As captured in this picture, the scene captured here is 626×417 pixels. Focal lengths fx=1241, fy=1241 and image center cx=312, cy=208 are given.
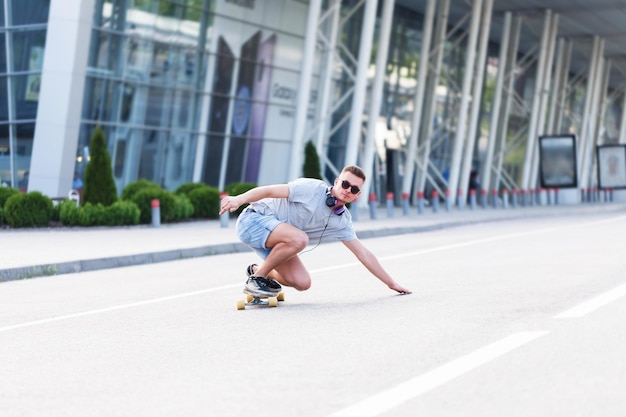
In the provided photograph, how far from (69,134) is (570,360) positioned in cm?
2525

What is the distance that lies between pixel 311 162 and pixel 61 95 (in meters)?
8.09

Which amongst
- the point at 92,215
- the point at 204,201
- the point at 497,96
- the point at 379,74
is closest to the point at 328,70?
the point at 379,74

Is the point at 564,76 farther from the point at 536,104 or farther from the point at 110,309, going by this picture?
the point at 110,309

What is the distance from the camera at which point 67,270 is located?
55.5 feet

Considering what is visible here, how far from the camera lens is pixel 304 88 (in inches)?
1393

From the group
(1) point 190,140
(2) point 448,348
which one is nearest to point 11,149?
(1) point 190,140

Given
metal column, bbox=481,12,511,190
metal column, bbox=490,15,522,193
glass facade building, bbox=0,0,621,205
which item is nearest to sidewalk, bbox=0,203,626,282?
glass facade building, bbox=0,0,621,205

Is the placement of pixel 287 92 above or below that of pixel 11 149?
above

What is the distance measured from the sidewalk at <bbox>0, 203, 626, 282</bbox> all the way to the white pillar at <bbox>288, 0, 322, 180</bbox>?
645cm

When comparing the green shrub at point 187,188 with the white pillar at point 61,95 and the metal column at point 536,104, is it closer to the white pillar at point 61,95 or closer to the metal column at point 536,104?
the white pillar at point 61,95

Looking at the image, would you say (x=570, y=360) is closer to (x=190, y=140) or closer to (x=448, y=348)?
(x=448, y=348)

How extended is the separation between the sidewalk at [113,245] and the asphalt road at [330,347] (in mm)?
2140

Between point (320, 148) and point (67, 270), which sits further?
point (320, 148)

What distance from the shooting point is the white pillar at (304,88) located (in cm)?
3484
